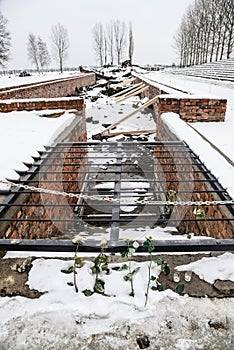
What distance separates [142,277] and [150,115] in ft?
35.7

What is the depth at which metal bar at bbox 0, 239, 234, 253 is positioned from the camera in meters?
1.80

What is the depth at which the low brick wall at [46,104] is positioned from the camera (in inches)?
244

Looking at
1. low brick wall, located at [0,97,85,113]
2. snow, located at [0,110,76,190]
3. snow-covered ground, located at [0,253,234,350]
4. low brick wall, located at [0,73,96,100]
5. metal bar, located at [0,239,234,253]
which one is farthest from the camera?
low brick wall, located at [0,73,96,100]

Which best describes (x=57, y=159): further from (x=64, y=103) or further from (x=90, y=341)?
(x=90, y=341)

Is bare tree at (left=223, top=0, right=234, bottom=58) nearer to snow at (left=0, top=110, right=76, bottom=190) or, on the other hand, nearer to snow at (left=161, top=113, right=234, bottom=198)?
snow at (left=161, top=113, right=234, bottom=198)

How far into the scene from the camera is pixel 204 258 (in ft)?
5.80

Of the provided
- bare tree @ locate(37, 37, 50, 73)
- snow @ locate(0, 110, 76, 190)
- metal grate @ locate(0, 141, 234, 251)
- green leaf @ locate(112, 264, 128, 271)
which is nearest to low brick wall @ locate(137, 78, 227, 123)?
metal grate @ locate(0, 141, 234, 251)

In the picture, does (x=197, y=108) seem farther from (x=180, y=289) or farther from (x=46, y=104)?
(x=180, y=289)

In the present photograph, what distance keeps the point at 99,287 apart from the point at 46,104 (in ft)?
17.7

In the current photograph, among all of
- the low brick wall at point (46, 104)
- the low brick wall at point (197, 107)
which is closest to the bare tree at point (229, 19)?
the low brick wall at point (197, 107)

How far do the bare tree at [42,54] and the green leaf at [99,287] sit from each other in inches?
2443

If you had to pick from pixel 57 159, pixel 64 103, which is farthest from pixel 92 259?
pixel 64 103

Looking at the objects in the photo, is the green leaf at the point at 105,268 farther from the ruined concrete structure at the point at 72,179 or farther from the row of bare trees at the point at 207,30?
the row of bare trees at the point at 207,30

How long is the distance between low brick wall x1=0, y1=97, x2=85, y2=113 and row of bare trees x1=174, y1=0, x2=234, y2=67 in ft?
106
